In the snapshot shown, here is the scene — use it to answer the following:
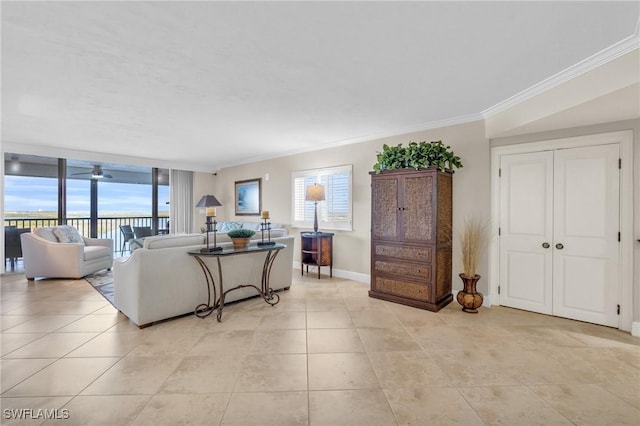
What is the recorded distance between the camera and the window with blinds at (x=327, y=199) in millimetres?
4855

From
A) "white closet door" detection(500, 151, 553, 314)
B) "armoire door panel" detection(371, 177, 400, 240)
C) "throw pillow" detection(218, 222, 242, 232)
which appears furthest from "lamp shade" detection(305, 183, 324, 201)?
"white closet door" detection(500, 151, 553, 314)

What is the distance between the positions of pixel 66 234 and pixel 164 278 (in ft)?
11.6

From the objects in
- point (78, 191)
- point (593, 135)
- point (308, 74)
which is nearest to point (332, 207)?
point (308, 74)

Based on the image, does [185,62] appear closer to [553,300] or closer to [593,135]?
[593,135]

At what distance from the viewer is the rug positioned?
3.99 m

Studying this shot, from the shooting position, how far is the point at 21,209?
18.6ft

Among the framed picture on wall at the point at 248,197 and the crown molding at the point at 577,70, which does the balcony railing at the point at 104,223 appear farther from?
the crown molding at the point at 577,70

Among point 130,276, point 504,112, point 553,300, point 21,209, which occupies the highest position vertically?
point 504,112

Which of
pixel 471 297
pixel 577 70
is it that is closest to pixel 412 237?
pixel 471 297

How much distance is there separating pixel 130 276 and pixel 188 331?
2.79 ft

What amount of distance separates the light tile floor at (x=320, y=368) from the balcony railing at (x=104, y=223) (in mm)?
3769

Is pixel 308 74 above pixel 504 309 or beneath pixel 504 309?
above

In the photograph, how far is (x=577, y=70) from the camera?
232 centimetres

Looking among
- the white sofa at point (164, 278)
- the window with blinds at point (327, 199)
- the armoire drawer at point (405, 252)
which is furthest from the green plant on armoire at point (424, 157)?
the white sofa at point (164, 278)
